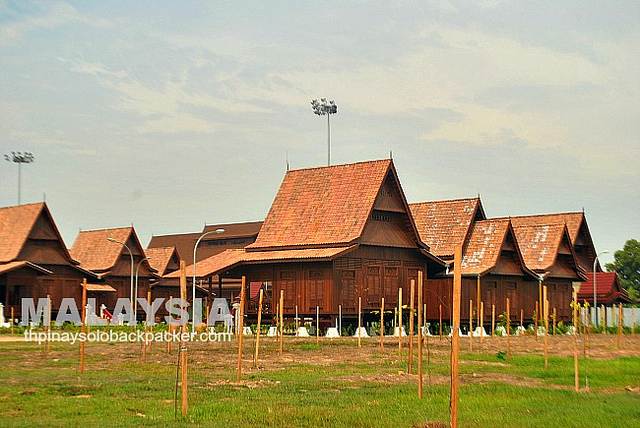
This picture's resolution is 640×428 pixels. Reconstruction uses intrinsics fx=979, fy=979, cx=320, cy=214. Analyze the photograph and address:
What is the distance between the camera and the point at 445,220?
61.4 m

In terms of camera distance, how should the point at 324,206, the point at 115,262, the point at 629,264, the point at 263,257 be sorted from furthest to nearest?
the point at 629,264 → the point at 115,262 → the point at 324,206 → the point at 263,257

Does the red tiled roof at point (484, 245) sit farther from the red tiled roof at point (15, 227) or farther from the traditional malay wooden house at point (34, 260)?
the red tiled roof at point (15, 227)

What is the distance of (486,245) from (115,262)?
104ft

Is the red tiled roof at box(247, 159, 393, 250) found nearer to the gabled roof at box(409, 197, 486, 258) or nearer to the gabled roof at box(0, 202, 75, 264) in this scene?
the gabled roof at box(409, 197, 486, 258)

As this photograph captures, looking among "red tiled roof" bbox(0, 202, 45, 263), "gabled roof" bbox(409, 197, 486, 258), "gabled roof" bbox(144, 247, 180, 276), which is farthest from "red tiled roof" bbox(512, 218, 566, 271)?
"red tiled roof" bbox(0, 202, 45, 263)

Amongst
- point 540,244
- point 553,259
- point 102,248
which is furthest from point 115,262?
point 553,259

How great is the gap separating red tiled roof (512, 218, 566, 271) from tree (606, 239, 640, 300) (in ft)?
137

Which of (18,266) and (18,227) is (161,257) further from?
(18,266)

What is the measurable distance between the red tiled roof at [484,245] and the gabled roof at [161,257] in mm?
32611

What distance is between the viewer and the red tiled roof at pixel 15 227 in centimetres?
6412

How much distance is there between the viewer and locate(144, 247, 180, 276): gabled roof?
3275 inches

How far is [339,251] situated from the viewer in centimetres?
5069

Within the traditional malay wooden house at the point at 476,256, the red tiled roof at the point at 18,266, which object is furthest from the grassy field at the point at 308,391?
the red tiled roof at the point at 18,266

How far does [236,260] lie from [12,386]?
31627mm
